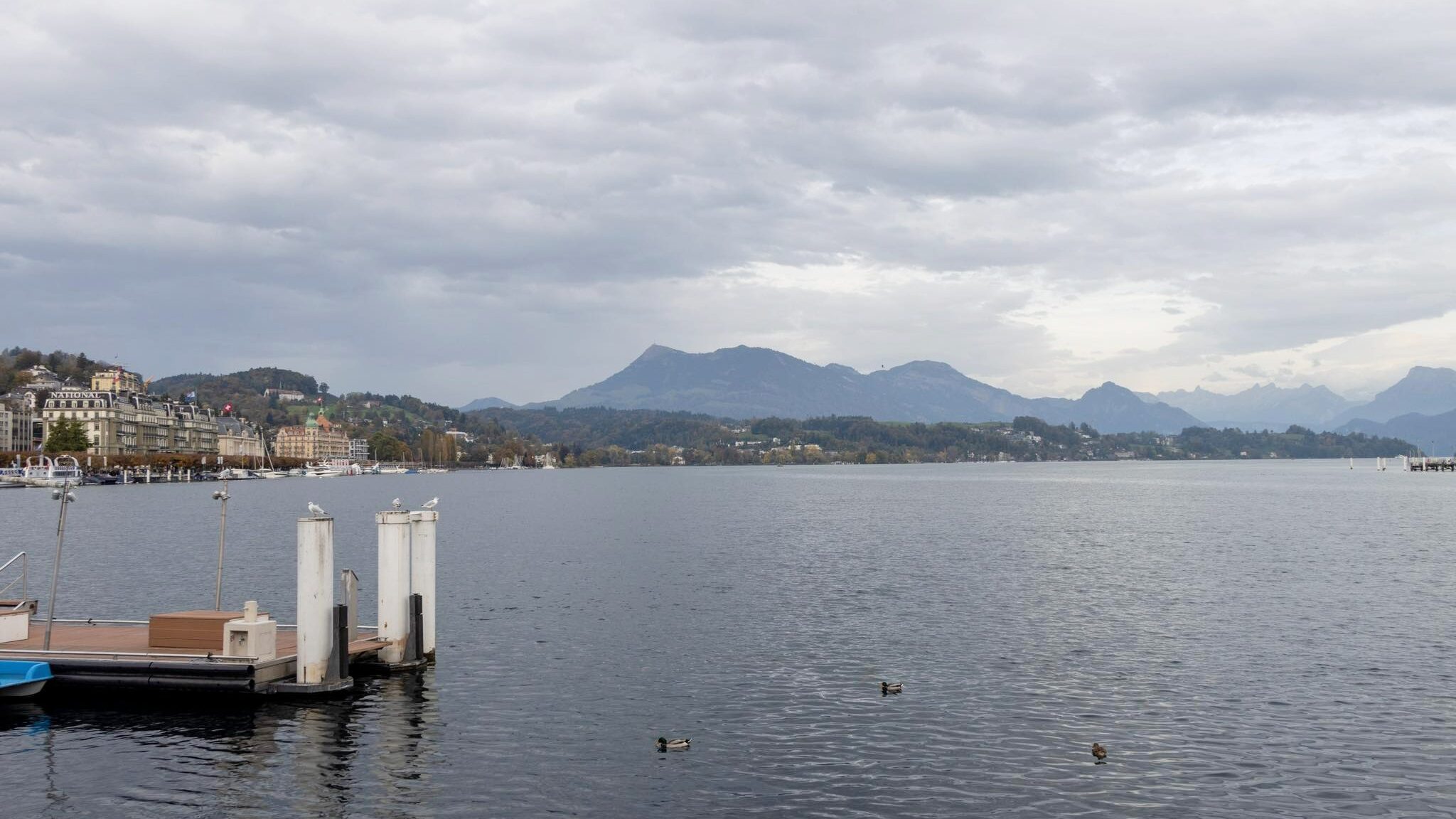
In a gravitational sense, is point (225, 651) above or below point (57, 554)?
below

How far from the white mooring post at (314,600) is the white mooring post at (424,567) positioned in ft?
16.5

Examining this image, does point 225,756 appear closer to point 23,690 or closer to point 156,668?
point 156,668

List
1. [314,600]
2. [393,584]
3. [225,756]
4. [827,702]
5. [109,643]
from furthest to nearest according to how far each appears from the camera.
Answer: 1. [393,584]
2. [109,643]
3. [827,702]
4. [314,600]
5. [225,756]

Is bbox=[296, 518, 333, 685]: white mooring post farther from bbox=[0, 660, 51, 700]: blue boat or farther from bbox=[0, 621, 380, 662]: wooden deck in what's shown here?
bbox=[0, 660, 51, 700]: blue boat

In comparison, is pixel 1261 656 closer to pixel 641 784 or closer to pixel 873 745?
pixel 873 745

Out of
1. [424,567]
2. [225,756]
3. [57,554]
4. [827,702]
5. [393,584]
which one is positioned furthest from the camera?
[424,567]

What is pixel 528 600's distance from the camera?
55.8 m

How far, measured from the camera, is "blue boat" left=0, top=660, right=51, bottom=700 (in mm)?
32406

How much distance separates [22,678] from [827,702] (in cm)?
2446

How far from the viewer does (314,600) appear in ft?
107

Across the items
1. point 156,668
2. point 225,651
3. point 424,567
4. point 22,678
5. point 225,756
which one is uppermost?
point 424,567

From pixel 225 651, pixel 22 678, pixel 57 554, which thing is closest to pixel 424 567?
pixel 225 651

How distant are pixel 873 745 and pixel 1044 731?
5.09m

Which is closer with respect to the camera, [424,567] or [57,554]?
[57,554]
